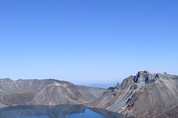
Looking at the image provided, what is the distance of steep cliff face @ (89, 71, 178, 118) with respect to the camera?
117988mm

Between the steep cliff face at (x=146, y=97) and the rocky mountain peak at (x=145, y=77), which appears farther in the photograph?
the rocky mountain peak at (x=145, y=77)

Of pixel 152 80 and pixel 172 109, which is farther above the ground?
pixel 152 80

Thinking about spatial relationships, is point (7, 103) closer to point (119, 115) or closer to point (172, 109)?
point (119, 115)

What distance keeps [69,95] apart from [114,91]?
1819 inches

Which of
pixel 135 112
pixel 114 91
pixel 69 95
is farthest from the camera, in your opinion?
pixel 69 95

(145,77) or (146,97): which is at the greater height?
(145,77)

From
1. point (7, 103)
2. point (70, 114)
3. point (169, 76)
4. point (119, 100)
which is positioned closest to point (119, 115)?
point (119, 100)

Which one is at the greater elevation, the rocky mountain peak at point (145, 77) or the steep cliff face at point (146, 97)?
the rocky mountain peak at point (145, 77)

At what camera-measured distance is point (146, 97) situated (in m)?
125

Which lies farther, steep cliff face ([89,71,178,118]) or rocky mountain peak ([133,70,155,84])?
rocky mountain peak ([133,70,155,84])

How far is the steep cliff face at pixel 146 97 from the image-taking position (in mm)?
117988

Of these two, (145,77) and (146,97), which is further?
(145,77)

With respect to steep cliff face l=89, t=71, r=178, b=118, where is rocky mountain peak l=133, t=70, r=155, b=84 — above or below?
above

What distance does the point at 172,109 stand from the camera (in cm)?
11162
